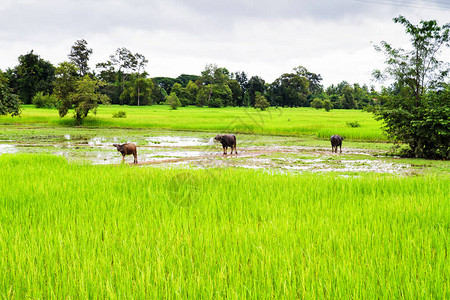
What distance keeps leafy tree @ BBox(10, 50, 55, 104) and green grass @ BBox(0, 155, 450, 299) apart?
59.8 meters

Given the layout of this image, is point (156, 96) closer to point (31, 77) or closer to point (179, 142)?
point (31, 77)

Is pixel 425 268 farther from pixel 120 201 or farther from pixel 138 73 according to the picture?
pixel 138 73

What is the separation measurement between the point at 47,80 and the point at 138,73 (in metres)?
20.6

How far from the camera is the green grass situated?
2023 mm

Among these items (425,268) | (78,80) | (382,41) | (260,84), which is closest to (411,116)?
(382,41)

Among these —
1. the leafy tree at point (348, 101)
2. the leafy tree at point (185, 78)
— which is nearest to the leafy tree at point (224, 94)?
the leafy tree at point (348, 101)

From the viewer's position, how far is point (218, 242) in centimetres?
273

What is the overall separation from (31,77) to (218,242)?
6456 centimetres

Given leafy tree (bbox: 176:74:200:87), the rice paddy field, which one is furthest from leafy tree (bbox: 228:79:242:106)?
leafy tree (bbox: 176:74:200:87)

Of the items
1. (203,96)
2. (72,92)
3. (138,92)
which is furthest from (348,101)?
(72,92)

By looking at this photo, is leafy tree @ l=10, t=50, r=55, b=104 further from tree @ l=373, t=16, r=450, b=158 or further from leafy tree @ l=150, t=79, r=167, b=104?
tree @ l=373, t=16, r=450, b=158

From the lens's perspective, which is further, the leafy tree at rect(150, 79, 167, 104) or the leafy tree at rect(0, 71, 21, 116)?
the leafy tree at rect(150, 79, 167, 104)

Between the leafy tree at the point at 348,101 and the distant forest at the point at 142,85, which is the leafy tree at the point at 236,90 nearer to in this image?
the distant forest at the point at 142,85

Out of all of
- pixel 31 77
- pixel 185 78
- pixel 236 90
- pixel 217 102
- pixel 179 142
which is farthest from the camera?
pixel 185 78
